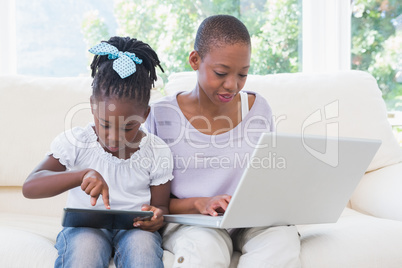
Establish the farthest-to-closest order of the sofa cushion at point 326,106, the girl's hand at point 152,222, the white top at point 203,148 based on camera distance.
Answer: the sofa cushion at point 326,106
the white top at point 203,148
the girl's hand at point 152,222

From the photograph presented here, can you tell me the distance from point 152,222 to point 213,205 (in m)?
0.18

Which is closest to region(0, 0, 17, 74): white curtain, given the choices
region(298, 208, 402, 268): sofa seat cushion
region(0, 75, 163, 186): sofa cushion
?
region(0, 75, 163, 186): sofa cushion

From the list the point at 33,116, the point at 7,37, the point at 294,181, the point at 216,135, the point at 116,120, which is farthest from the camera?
the point at 7,37

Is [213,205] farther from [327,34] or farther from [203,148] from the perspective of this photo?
[327,34]

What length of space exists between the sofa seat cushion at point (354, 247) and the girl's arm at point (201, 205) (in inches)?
9.9

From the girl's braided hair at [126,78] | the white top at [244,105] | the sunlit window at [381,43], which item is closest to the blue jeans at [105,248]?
the girl's braided hair at [126,78]

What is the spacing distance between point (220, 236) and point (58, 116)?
90 cm

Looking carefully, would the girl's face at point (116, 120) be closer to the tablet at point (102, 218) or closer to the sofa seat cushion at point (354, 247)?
the tablet at point (102, 218)

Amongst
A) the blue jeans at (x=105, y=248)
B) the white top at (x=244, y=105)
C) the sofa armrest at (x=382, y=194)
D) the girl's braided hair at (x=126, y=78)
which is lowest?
the sofa armrest at (x=382, y=194)

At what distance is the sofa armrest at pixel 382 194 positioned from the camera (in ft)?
5.63

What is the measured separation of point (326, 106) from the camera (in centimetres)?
198

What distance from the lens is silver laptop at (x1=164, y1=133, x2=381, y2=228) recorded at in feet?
3.82

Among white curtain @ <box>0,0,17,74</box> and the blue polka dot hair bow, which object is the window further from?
the blue polka dot hair bow

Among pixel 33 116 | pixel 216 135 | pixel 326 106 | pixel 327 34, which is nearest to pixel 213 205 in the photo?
pixel 216 135
